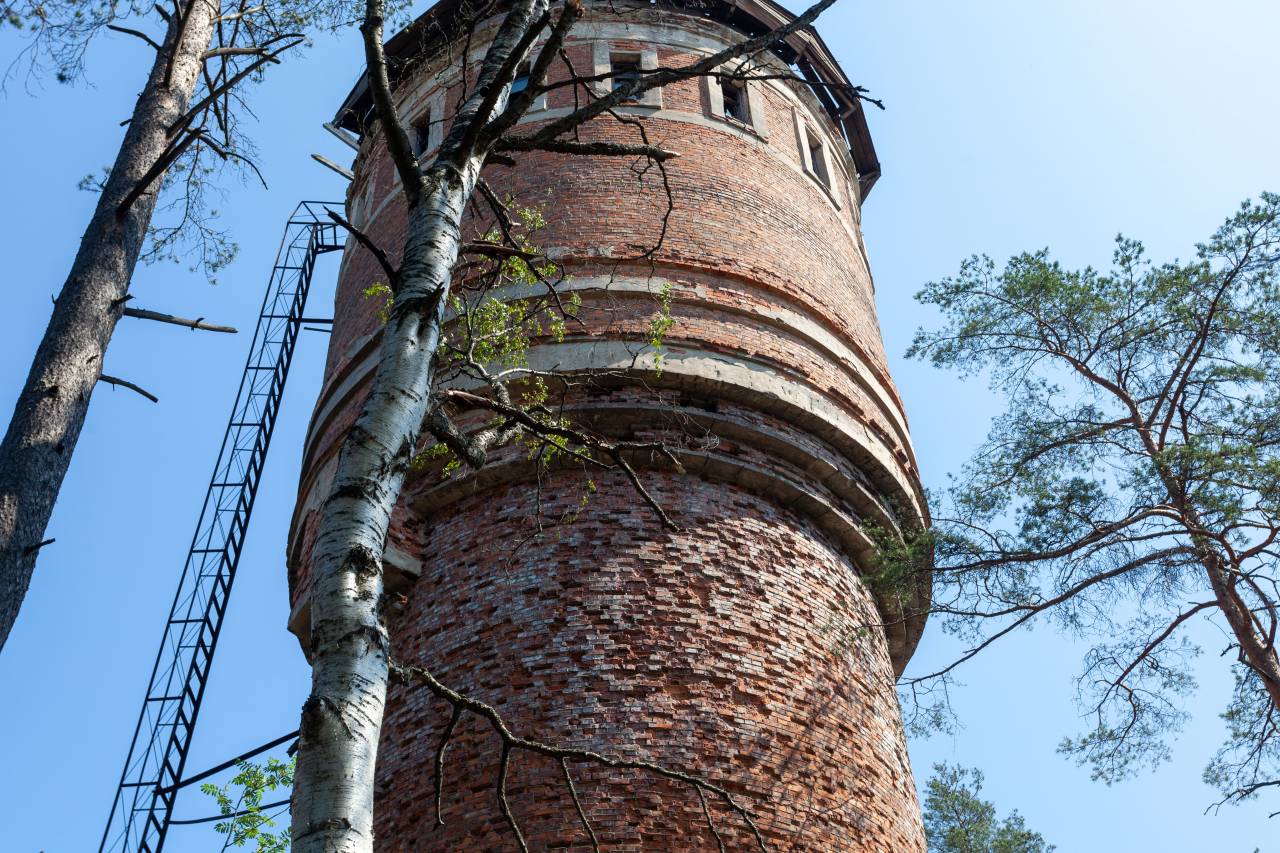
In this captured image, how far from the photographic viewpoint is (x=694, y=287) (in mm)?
9430

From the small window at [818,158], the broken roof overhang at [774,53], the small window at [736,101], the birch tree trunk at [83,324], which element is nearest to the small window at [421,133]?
the broken roof overhang at [774,53]

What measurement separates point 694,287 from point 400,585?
3007 mm

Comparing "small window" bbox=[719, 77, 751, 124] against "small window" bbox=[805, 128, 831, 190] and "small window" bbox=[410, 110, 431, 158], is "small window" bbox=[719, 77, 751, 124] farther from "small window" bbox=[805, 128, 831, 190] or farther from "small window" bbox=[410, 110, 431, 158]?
"small window" bbox=[410, 110, 431, 158]

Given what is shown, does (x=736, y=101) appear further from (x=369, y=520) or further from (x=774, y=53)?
(x=369, y=520)

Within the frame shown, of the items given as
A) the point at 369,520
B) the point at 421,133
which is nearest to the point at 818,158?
the point at 421,133

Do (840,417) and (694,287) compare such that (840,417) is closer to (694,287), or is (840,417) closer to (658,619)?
(694,287)

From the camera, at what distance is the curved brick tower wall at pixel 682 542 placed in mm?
7125

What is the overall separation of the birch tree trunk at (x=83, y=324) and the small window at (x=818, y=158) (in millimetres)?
5965

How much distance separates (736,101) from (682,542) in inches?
209

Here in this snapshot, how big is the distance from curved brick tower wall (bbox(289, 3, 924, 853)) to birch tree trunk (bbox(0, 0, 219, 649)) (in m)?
1.60

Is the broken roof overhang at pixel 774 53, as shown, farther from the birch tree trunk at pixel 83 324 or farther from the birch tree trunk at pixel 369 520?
the birch tree trunk at pixel 369 520

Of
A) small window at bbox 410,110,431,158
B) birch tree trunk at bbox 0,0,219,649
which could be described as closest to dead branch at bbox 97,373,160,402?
birch tree trunk at bbox 0,0,219,649

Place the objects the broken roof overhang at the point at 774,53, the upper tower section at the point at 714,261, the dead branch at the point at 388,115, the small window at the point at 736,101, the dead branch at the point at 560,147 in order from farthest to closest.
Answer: the broken roof overhang at the point at 774,53 → the small window at the point at 736,101 → the upper tower section at the point at 714,261 → the dead branch at the point at 560,147 → the dead branch at the point at 388,115

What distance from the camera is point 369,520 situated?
168 inches
